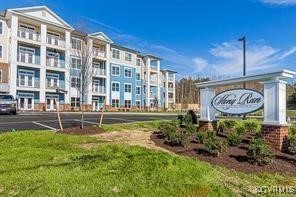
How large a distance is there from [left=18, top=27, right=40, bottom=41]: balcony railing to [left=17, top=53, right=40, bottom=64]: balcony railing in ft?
7.60

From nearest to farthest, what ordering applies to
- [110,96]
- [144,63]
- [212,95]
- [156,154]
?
[156,154] < [212,95] < [110,96] < [144,63]

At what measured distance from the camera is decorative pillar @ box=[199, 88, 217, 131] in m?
11.4

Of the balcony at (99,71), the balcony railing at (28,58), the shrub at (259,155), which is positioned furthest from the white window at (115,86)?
the shrub at (259,155)

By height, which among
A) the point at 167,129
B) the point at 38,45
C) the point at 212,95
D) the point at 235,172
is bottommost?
the point at 235,172

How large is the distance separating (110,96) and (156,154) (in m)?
48.5

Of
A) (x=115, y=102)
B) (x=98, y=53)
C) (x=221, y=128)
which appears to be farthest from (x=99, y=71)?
(x=221, y=128)

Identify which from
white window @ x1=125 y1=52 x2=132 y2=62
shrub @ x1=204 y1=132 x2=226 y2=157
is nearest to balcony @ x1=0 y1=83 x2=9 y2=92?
white window @ x1=125 y1=52 x2=132 y2=62

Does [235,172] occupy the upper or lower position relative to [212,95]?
lower

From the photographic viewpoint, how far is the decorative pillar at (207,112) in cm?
1136

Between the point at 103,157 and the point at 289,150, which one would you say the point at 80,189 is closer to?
the point at 103,157

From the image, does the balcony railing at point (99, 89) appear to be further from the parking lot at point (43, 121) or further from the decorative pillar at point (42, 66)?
the parking lot at point (43, 121)

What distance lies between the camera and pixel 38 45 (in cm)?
4338

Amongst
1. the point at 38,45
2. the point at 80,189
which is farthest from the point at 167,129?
the point at 38,45

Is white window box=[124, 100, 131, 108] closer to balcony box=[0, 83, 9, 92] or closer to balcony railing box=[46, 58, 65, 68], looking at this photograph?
balcony railing box=[46, 58, 65, 68]
